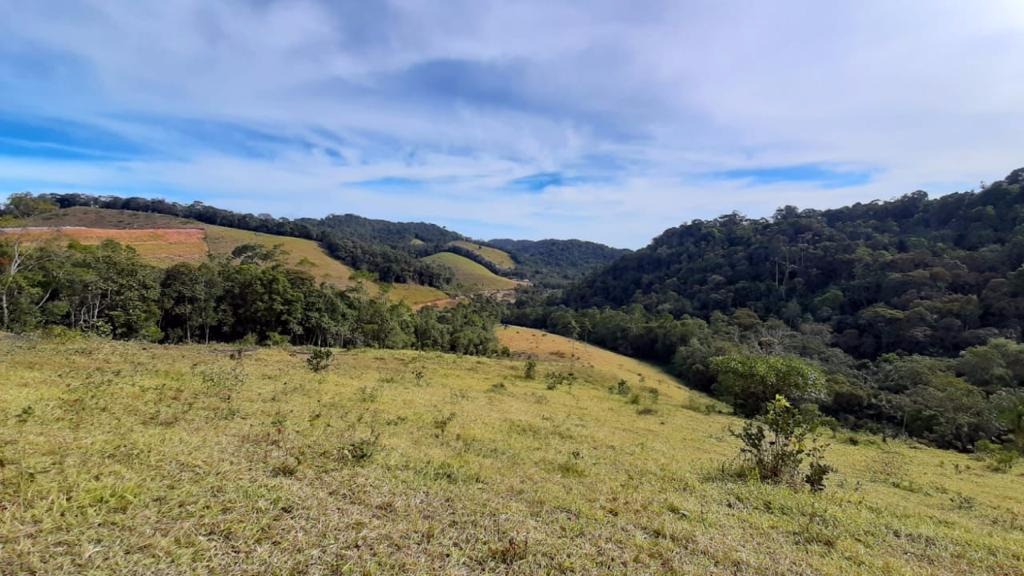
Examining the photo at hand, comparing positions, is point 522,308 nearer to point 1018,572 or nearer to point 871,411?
point 871,411

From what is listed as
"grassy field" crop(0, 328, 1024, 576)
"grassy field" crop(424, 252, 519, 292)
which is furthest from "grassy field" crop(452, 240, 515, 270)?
"grassy field" crop(0, 328, 1024, 576)

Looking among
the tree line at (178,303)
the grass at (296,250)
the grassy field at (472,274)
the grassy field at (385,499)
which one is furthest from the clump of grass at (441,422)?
the grassy field at (472,274)

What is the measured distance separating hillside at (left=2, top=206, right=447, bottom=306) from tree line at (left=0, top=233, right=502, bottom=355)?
68.7 feet

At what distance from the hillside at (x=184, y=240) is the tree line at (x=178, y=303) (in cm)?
2093

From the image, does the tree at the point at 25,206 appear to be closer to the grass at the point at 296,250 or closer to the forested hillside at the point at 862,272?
the grass at the point at 296,250

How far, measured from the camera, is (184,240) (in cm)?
8219

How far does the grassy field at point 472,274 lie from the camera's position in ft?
427

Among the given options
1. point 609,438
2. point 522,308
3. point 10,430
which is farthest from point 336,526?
point 522,308

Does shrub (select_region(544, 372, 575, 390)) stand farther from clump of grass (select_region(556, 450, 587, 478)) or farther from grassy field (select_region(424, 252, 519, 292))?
grassy field (select_region(424, 252, 519, 292))

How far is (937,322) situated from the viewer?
2234 inches

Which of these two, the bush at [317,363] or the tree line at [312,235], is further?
the tree line at [312,235]

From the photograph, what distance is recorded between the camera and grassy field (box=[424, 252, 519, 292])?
130000mm

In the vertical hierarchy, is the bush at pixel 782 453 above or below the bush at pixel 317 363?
above

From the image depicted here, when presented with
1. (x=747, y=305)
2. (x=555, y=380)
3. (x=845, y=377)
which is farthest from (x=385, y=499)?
(x=747, y=305)
